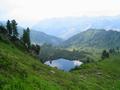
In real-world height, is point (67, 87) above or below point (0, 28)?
below

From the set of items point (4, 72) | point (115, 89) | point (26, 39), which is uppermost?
point (26, 39)

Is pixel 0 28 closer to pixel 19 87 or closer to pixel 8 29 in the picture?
pixel 8 29

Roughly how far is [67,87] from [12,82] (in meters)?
17.2

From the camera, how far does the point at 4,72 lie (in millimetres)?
49031

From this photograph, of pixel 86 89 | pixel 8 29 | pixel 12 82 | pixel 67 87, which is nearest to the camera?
pixel 12 82

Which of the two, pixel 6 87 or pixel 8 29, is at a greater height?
pixel 8 29

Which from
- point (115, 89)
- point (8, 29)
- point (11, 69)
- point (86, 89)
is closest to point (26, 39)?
point (8, 29)

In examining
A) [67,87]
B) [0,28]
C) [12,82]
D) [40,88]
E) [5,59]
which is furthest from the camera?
[0,28]

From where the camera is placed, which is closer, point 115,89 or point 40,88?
point 40,88

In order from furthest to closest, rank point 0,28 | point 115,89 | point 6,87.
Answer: point 0,28, point 115,89, point 6,87

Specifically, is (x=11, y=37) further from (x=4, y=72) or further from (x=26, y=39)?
(x=4, y=72)

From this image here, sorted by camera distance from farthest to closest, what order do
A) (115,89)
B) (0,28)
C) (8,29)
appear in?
1. (8,29)
2. (0,28)
3. (115,89)

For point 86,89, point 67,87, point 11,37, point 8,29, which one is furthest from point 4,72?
point 8,29

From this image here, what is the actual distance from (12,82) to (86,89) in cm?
2448
